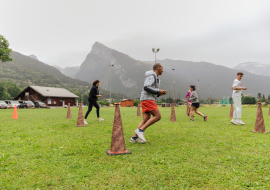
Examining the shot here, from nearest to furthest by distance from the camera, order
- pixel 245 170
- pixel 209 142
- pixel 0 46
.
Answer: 1. pixel 245 170
2. pixel 209 142
3. pixel 0 46

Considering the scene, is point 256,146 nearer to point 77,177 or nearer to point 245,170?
point 245,170

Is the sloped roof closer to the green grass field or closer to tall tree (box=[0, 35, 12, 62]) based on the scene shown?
tall tree (box=[0, 35, 12, 62])

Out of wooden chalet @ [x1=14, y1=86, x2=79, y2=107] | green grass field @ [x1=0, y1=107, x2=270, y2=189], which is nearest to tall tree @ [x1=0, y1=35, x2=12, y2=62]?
wooden chalet @ [x1=14, y1=86, x2=79, y2=107]

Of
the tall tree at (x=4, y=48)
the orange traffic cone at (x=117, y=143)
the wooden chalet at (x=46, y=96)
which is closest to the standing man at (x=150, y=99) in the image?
the orange traffic cone at (x=117, y=143)

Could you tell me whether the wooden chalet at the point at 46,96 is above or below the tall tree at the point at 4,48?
below

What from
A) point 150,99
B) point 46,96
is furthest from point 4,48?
point 150,99

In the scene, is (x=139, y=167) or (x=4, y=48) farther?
(x=4, y=48)

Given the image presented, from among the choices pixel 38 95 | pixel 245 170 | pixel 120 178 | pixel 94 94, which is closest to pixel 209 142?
pixel 245 170

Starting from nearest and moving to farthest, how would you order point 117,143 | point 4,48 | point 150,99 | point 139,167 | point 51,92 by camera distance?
1. point 139,167
2. point 117,143
3. point 150,99
4. point 4,48
5. point 51,92

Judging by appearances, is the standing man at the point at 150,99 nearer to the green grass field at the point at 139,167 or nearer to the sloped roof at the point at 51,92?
the green grass field at the point at 139,167

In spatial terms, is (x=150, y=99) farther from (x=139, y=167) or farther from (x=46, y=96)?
(x=46, y=96)

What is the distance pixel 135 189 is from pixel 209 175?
1.11m

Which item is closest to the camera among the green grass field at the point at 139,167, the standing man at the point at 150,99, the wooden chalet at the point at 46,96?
the green grass field at the point at 139,167

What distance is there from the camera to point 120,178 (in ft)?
7.73
